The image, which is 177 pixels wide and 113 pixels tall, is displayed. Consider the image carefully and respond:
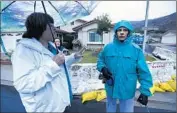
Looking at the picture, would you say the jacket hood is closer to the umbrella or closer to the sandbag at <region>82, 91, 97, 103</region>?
the umbrella

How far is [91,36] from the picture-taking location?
2.69 m

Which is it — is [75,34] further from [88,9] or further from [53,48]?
[53,48]

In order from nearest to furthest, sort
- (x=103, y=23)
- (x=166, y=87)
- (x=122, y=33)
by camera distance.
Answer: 1. (x=122, y=33)
2. (x=103, y=23)
3. (x=166, y=87)

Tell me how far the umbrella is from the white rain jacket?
79 centimetres

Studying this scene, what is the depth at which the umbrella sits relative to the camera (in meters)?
1.82

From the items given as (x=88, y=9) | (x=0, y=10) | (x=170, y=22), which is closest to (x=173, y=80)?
(x=170, y=22)

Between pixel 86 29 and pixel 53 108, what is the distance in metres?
1.89

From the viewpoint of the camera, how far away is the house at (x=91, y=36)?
2527mm

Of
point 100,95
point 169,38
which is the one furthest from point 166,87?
point 100,95

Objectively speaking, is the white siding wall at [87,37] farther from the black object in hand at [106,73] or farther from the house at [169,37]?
the black object in hand at [106,73]

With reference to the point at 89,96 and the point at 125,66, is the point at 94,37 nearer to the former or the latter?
the point at 89,96

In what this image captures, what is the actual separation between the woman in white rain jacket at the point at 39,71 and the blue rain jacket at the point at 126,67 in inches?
25.5

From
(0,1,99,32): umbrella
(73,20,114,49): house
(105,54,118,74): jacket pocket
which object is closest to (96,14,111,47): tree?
(73,20,114,49): house

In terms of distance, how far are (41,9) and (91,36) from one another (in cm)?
109
